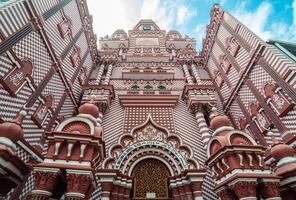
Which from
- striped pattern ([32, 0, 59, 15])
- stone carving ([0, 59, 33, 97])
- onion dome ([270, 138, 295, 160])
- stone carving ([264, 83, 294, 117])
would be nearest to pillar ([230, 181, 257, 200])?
onion dome ([270, 138, 295, 160])

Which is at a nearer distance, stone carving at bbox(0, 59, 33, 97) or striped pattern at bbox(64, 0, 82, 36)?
stone carving at bbox(0, 59, 33, 97)

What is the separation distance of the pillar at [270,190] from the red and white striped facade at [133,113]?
0.07 feet

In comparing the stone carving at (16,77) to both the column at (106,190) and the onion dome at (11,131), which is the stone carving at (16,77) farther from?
the column at (106,190)

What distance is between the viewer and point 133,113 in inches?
432

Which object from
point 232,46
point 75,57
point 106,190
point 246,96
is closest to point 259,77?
point 246,96

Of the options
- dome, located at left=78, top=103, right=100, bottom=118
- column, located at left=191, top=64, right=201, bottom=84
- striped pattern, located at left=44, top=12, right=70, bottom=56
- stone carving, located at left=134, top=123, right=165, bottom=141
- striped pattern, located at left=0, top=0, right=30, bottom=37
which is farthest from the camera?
column, located at left=191, top=64, right=201, bottom=84

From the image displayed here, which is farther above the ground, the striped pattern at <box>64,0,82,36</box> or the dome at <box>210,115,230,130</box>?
the striped pattern at <box>64,0,82,36</box>

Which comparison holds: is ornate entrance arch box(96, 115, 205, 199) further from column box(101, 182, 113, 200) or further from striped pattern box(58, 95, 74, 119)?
striped pattern box(58, 95, 74, 119)

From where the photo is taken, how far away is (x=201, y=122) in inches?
411

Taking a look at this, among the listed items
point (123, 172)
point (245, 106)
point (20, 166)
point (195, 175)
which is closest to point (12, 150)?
point (20, 166)

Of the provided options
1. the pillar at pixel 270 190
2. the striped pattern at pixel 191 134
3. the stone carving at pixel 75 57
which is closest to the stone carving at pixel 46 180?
the pillar at pixel 270 190

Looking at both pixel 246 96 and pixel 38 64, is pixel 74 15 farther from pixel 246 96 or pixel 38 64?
pixel 246 96

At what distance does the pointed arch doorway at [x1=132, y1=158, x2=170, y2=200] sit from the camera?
25.1 feet

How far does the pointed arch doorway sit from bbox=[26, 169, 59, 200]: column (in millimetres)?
4041
